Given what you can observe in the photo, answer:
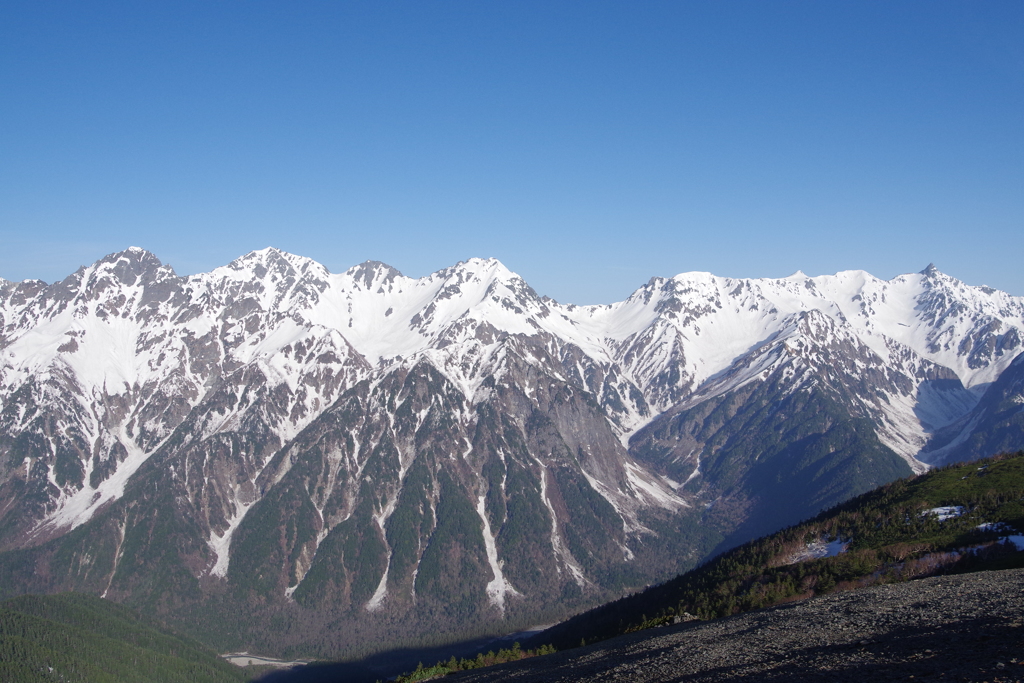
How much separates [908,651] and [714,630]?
28855mm

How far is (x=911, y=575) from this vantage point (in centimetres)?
9794

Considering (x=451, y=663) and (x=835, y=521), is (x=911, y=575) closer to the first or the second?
(x=835, y=521)

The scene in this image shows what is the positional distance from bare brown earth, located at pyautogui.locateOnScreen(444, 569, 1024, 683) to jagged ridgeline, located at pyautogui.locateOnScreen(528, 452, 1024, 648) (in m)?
19.7

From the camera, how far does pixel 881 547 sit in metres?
118

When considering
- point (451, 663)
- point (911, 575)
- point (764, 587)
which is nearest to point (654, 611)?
point (764, 587)

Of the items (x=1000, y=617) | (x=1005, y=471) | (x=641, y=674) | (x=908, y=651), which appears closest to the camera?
(x=908, y=651)

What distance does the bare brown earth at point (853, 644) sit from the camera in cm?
5288

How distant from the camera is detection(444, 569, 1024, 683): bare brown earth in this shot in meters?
52.9

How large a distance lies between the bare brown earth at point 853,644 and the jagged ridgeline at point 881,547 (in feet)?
64.7

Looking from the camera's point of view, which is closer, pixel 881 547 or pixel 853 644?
pixel 853 644

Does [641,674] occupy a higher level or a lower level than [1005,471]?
lower

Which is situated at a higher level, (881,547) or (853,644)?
(881,547)

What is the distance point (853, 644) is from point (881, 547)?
6416 centimetres

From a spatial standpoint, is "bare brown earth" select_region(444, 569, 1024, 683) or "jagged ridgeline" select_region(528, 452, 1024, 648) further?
"jagged ridgeline" select_region(528, 452, 1024, 648)
